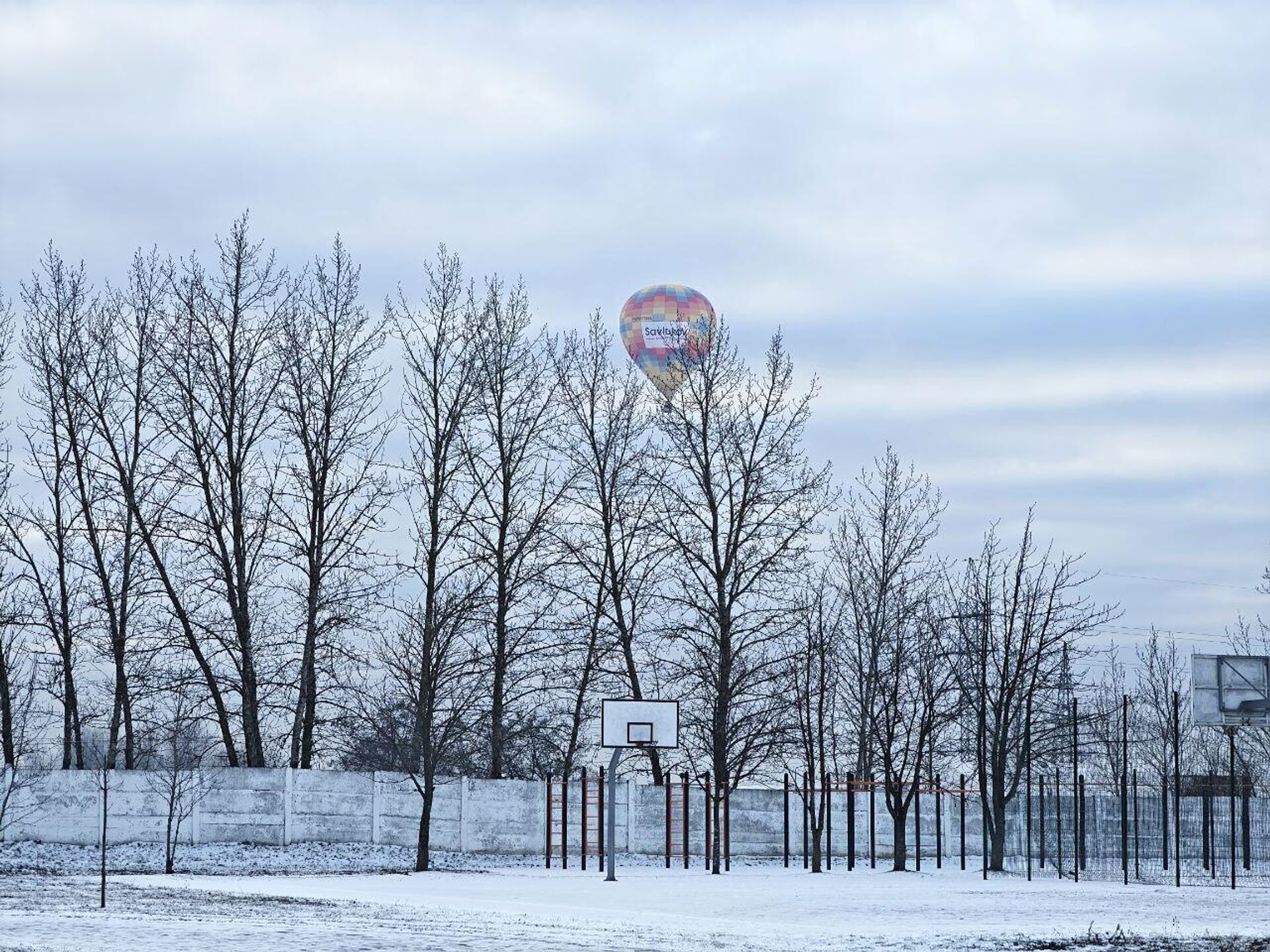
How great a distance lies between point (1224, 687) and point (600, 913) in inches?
522

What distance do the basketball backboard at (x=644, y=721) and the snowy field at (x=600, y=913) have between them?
3199 mm

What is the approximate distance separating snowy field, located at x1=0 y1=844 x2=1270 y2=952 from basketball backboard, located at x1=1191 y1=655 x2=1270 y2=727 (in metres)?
2.96

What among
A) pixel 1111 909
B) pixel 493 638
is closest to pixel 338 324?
pixel 493 638

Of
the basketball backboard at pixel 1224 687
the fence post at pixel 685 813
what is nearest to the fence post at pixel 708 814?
the fence post at pixel 685 813

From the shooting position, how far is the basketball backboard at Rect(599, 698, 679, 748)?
34125 millimetres

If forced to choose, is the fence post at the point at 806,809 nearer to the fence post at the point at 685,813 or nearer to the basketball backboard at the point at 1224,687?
the fence post at the point at 685,813

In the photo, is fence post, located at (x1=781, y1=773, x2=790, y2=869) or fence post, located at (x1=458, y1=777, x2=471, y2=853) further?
fence post, located at (x1=458, y1=777, x2=471, y2=853)

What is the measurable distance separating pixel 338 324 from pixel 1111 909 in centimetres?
2568

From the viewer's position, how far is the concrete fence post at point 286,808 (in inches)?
1385

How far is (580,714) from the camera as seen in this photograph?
1705 inches

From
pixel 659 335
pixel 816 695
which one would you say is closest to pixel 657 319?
pixel 659 335

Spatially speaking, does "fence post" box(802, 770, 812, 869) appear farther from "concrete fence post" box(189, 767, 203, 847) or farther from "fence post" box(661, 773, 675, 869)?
"concrete fence post" box(189, 767, 203, 847)

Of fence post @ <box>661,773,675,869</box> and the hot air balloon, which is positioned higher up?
the hot air balloon

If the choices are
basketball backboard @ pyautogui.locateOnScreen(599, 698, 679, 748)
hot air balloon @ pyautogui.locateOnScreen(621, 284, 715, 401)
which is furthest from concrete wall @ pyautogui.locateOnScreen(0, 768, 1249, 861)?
hot air balloon @ pyautogui.locateOnScreen(621, 284, 715, 401)
